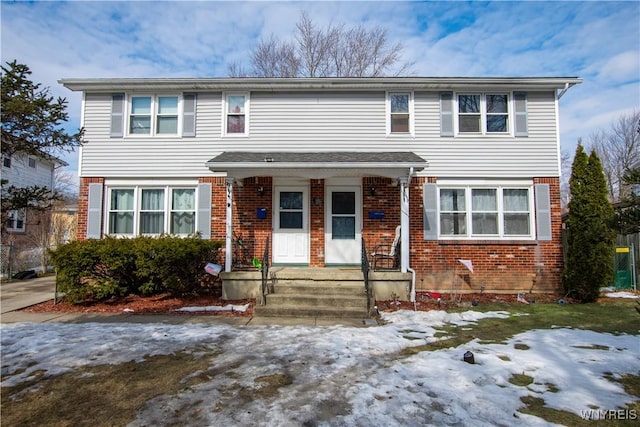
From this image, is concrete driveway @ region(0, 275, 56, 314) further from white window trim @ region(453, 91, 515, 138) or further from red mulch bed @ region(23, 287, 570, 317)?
white window trim @ region(453, 91, 515, 138)

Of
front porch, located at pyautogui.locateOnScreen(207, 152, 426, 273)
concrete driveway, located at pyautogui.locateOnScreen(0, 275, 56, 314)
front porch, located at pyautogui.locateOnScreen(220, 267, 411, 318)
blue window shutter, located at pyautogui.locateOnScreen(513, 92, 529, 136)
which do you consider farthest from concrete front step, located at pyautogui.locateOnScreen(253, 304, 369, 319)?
blue window shutter, located at pyautogui.locateOnScreen(513, 92, 529, 136)

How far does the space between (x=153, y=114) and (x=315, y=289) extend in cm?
676

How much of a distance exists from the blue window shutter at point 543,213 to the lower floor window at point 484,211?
0.20 metres

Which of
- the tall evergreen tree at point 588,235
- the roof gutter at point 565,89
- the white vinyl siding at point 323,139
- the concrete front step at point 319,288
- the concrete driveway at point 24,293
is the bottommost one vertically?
the concrete driveway at point 24,293

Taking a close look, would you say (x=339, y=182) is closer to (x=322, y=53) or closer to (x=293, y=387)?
(x=293, y=387)

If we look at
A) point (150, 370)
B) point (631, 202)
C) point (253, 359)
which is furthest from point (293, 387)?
point (631, 202)

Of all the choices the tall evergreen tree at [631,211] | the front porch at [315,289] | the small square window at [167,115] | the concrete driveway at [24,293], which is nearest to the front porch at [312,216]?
the front porch at [315,289]

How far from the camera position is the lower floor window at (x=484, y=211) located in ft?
30.7

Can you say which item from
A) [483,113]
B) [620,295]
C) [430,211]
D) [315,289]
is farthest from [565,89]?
[315,289]

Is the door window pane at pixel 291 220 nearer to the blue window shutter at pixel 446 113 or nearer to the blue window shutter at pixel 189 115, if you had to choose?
the blue window shutter at pixel 189 115

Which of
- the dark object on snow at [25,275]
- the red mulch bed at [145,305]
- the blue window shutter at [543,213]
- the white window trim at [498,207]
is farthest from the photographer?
the dark object on snow at [25,275]

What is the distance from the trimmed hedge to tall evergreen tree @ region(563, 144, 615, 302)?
30.1ft

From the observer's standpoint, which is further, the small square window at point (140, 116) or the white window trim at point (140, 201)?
the small square window at point (140, 116)

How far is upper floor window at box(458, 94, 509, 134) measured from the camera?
961 cm
